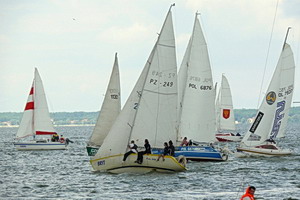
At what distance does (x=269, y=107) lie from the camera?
50.8m

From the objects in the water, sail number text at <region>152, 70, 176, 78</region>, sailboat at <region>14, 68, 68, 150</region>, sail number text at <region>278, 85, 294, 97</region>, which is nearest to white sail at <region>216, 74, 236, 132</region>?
sailboat at <region>14, 68, 68, 150</region>

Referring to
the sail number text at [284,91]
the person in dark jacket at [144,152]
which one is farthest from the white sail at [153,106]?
the sail number text at [284,91]

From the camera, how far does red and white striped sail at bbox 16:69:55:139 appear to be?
64.6 metres

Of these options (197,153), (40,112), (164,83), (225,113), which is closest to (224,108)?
(225,113)

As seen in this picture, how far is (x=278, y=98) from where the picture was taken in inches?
2008

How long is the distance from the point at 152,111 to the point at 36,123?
30353 mm

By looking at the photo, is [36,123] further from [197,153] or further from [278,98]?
[197,153]

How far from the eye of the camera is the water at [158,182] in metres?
30.0

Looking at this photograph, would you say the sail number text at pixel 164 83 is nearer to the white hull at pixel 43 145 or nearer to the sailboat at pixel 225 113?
the white hull at pixel 43 145

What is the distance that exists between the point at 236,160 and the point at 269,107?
518 centimetres

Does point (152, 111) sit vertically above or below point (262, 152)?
above

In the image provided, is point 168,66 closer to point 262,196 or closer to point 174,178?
point 174,178

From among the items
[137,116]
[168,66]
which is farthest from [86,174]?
[168,66]

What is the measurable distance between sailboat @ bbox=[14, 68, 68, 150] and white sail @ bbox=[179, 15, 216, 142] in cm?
2021
